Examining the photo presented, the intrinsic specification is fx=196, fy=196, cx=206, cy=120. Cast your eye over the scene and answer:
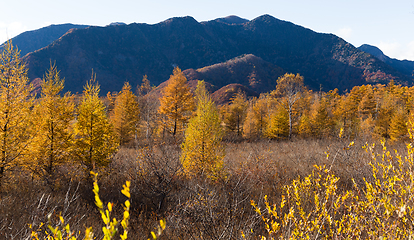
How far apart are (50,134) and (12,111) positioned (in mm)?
1460

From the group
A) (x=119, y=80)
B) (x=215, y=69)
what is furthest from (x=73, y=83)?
(x=215, y=69)

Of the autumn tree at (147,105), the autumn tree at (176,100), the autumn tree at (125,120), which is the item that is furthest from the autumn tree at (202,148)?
the autumn tree at (125,120)

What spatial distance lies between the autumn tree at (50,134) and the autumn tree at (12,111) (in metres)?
0.45

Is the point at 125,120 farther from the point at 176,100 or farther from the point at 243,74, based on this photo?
the point at 243,74

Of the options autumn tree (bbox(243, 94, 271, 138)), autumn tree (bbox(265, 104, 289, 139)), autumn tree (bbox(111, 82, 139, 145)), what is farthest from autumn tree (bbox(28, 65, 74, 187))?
autumn tree (bbox(265, 104, 289, 139))

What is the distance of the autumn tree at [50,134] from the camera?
7.57 metres

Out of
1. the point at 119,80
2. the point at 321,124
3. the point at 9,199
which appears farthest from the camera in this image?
the point at 119,80

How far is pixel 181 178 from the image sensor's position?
8539mm

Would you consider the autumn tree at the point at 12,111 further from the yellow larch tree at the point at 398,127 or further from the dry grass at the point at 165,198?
the yellow larch tree at the point at 398,127

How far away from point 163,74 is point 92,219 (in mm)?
200962

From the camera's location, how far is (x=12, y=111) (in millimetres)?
6766

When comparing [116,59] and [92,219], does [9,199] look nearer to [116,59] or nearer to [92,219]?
[92,219]

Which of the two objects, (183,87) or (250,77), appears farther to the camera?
(250,77)

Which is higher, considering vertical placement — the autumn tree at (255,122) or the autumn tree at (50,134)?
the autumn tree at (50,134)
